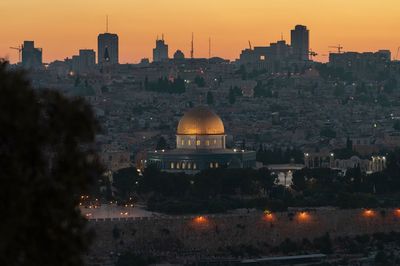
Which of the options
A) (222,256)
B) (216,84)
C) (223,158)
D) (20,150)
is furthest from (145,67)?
(20,150)

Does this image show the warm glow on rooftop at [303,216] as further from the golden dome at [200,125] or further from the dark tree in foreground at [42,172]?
the dark tree in foreground at [42,172]

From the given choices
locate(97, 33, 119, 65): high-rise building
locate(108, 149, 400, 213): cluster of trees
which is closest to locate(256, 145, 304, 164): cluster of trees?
locate(108, 149, 400, 213): cluster of trees

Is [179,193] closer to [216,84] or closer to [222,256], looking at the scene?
[222,256]

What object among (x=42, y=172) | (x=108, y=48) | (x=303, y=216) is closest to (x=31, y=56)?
(x=108, y=48)

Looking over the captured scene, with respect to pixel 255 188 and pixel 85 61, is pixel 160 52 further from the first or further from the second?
pixel 255 188

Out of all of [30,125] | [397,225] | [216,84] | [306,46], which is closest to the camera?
[30,125]
